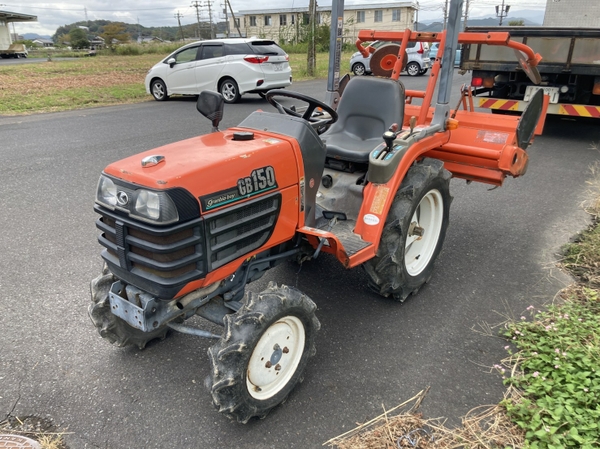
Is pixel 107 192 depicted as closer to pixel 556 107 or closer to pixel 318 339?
pixel 318 339

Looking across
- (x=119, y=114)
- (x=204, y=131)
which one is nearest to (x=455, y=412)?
(x=204, y=131)

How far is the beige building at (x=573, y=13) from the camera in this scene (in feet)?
37.1

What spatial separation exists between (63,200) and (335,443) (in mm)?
4201

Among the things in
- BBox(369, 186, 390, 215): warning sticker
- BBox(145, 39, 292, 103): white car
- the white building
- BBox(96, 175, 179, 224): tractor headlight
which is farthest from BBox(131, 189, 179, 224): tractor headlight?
the white building

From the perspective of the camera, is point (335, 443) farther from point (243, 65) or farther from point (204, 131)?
point (243, 65)

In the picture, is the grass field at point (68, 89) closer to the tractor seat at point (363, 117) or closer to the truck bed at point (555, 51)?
the truck bed at point (555, 51)

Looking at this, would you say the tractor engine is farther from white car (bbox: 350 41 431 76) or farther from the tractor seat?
white car (bbox: 350 41 431 76)

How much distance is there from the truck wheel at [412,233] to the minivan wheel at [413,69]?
15.8 metres

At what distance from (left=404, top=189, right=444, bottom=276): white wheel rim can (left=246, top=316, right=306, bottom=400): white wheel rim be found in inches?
51.6

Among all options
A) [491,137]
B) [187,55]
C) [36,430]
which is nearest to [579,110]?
[491,137]

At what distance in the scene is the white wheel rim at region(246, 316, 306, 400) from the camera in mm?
2318

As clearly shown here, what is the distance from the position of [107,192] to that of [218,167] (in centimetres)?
53

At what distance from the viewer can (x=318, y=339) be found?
3.00 meters

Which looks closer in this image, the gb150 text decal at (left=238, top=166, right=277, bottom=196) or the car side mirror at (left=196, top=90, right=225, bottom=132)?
the gb150 text decal at (left=238, top=166, right=277, bottom=196)
